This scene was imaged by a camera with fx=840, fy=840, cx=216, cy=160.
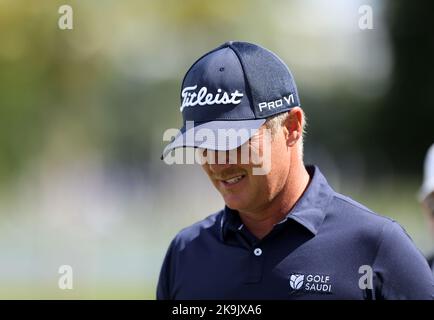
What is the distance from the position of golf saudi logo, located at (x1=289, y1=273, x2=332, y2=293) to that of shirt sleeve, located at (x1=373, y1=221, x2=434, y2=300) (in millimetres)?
136

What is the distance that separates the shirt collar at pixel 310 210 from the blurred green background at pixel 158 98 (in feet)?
28.5

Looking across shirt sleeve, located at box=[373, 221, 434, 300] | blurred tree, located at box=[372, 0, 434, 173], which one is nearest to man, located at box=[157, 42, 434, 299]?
shirt sleeve, located at box=[373, 221, 434, 300]

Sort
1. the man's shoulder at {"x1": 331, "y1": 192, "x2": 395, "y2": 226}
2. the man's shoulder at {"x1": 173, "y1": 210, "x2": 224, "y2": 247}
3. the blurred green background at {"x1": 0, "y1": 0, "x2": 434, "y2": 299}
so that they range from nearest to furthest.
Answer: the man's shoulder at {"x1": 331, "y1": 192, "x2": 395, "y2": 226}, the man's shoulder at {"x1": 173, "y1": 210, "x2": 224, "y2": 247}, the blurred green background at {"x1": 0, "y1": 0, "x2": 434, "y2": 299}

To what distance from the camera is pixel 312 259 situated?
230 cm

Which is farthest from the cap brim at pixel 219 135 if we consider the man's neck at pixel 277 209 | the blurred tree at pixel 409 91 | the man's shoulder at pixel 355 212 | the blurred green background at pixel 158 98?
the blurred tree at pixel 409 91

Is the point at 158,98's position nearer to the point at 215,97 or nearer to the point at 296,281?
the point at 215,97

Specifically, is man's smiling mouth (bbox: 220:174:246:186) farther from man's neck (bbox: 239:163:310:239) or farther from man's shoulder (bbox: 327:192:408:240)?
man's shoulder (bbox: 327:192:408:240)

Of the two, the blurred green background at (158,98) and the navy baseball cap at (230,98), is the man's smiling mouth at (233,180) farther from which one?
the blurred green background at (158,98)

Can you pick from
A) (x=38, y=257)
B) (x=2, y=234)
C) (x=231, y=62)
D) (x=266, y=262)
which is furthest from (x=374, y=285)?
(x=2, y=234)

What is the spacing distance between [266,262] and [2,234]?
9.23 meters

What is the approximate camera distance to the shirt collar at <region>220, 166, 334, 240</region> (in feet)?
7.67

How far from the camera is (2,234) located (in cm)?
1105

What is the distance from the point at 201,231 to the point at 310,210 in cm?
39

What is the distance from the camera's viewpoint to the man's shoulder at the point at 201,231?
8.37ft
